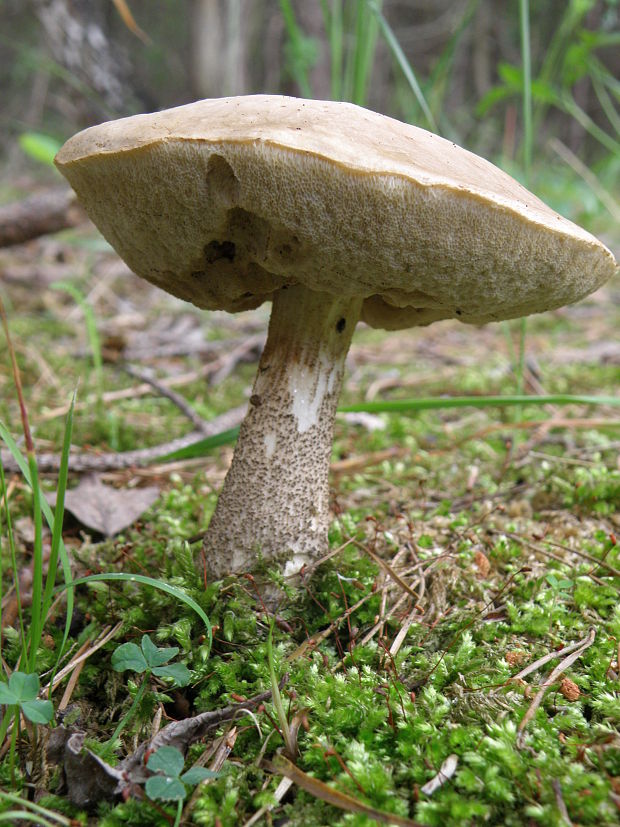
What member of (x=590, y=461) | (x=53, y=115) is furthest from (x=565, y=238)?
(x=53, y=115)

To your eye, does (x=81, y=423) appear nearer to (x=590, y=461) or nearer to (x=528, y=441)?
(x=528, y=441)

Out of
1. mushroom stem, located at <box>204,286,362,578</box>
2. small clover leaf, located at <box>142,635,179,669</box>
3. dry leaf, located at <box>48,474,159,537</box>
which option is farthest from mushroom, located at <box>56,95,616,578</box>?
dry leaf, located at <box>48,474,159,537</box>

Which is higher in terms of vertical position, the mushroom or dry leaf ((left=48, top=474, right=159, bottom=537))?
Result: the mushroom

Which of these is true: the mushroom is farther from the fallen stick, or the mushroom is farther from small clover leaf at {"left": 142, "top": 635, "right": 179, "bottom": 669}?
the fallen stick

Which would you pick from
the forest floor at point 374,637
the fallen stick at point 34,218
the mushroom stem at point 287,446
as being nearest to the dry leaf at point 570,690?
the forest floor at point 374,637

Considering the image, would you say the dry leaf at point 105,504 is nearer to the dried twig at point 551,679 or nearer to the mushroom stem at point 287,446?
the mushroom stem at point 287,446

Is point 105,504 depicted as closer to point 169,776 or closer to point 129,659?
point 129,659

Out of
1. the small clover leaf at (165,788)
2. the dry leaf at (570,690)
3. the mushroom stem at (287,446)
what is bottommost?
the small clover leaf at (165,788)
